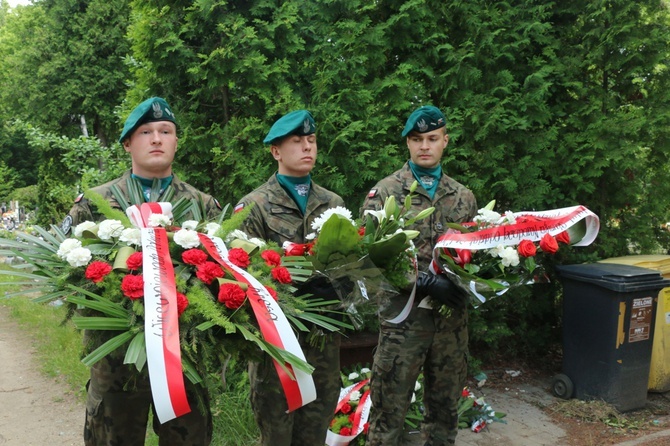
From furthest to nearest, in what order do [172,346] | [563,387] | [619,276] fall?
[563,387] < [619,276] < [172,346]

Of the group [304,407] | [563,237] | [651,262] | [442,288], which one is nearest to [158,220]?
[304,407]

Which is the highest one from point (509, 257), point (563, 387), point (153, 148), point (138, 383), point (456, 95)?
point (456, 95)

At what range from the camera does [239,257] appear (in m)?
2.03

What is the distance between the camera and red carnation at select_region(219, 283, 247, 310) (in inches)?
72.4

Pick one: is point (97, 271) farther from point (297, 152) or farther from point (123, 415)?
point (297, 152)

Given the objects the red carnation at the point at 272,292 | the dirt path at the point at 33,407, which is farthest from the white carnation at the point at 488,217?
the dirt path at the point at 33,407

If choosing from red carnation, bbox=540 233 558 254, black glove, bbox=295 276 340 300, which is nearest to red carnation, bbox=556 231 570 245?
red carnation, bbox=540 233 558 254

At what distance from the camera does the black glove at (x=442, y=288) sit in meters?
3.09

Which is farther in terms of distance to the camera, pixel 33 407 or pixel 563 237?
pixel 33 407

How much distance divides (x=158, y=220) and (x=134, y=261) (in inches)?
9.5

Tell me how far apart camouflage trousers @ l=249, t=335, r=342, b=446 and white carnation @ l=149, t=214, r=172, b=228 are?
0.91 metres

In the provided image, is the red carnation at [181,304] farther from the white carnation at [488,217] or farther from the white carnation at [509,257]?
the white carnation at [488,217]

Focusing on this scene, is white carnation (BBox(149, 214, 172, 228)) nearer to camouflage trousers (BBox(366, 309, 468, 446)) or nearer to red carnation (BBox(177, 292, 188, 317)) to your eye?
red carnation (BBox(177, 292, 188, 317))

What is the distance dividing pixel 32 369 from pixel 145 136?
4.32 m
